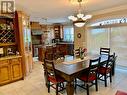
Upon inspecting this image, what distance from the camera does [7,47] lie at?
4.88m

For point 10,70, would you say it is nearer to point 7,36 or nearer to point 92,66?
point 7,36

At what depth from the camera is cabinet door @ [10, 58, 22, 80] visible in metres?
4.45

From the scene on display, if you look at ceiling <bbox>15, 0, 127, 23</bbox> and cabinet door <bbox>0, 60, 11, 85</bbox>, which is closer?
ceiling <bbox>15, 0, 127, 23</bbox>

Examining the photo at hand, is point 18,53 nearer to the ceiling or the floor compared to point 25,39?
nearer to the floor

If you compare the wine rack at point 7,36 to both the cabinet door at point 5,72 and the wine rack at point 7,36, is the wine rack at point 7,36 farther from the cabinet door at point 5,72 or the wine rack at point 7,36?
the cabinet door at point 5,72

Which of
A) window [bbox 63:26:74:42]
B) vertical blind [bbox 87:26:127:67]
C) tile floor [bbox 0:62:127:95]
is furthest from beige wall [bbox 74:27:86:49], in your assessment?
window [bbox 63:26:74:42]

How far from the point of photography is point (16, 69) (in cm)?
457

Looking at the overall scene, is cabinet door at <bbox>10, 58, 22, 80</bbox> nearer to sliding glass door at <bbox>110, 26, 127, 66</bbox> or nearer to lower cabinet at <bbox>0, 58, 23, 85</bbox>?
lower cabinet at <bbox>0, 58, 23, 85</bbox>

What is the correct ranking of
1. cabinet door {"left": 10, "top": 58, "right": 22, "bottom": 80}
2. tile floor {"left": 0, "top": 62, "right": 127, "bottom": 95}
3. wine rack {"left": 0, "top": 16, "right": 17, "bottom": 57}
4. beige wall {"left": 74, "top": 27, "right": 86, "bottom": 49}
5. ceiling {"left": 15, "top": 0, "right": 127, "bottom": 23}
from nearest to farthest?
tile floor {"left": 0, "top": 62, "right": 127, "bottom": 95}
ceiling {"left": 15, "top": 0, "right": 127, "bottom": 23}
cabinet door {"left": 10, "top": 58, "right": 22, "bottom": 80}
wine rack {"left": 0, "top": 16, "right": 17, "bottom": 57}
beige wall {"left": 74, "top": 27, "right": 86, "bottom": 49}

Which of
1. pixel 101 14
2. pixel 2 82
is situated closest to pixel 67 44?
pixel 101 14

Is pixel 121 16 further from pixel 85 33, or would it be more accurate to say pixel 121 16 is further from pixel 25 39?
pixel 25 39

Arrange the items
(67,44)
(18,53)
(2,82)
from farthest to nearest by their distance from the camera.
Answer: (67,44)
(18,53)
(2,82)

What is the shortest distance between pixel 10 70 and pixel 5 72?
18 cm

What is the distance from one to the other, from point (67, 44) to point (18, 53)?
4.94 m
